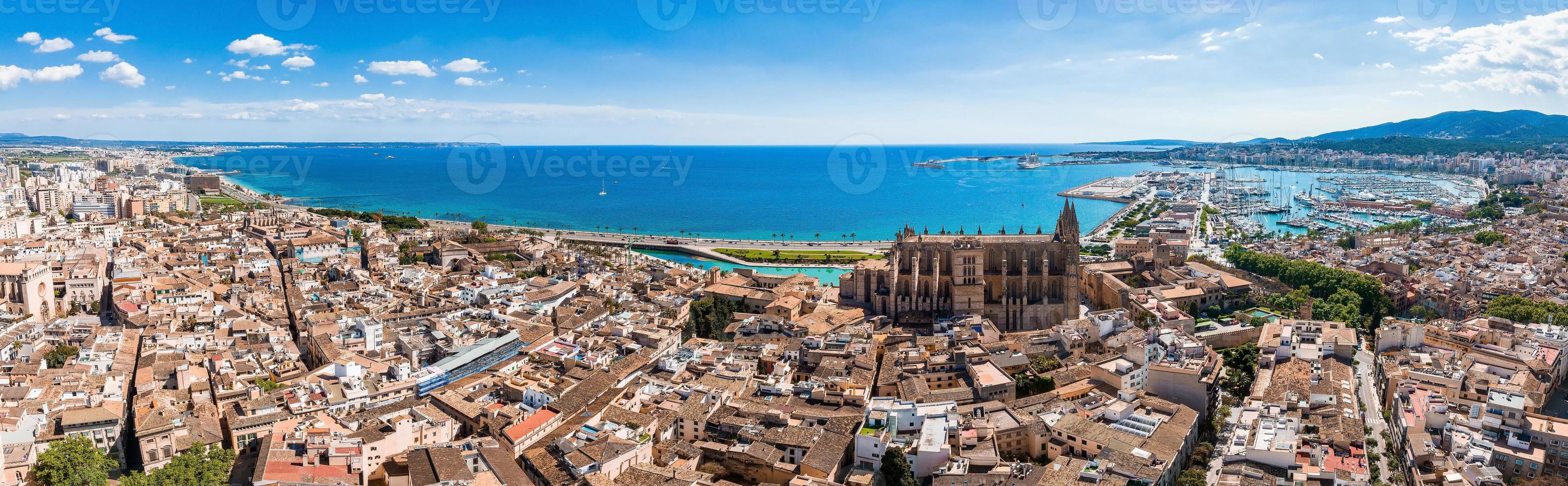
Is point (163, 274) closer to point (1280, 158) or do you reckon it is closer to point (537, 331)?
point (537, 331)

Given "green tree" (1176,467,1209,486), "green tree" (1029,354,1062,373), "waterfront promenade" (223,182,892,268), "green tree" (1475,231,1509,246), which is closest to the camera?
"green tree" (1176,467,1209,486)

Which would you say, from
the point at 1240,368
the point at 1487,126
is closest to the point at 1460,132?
the point at 1487,126

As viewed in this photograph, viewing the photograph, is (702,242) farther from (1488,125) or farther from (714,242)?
(1488,125)

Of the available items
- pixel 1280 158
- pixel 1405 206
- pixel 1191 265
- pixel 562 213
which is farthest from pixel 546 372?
pixel 1280 158

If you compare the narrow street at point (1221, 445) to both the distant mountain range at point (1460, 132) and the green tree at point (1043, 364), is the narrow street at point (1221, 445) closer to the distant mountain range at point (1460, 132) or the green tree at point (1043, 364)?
the green tree at point (1043, 364)

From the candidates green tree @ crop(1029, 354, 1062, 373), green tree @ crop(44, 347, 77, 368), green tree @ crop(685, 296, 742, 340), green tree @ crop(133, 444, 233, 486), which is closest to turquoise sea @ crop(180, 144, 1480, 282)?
green tree @ crop(685, 296, 742, 340)

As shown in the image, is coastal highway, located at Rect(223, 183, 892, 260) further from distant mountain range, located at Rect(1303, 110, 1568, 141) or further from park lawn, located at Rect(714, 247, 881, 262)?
distant mountain range, located at Rect(1303, 110, 1568, 141)

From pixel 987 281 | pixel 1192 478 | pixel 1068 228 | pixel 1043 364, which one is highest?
pixel 1068 228
